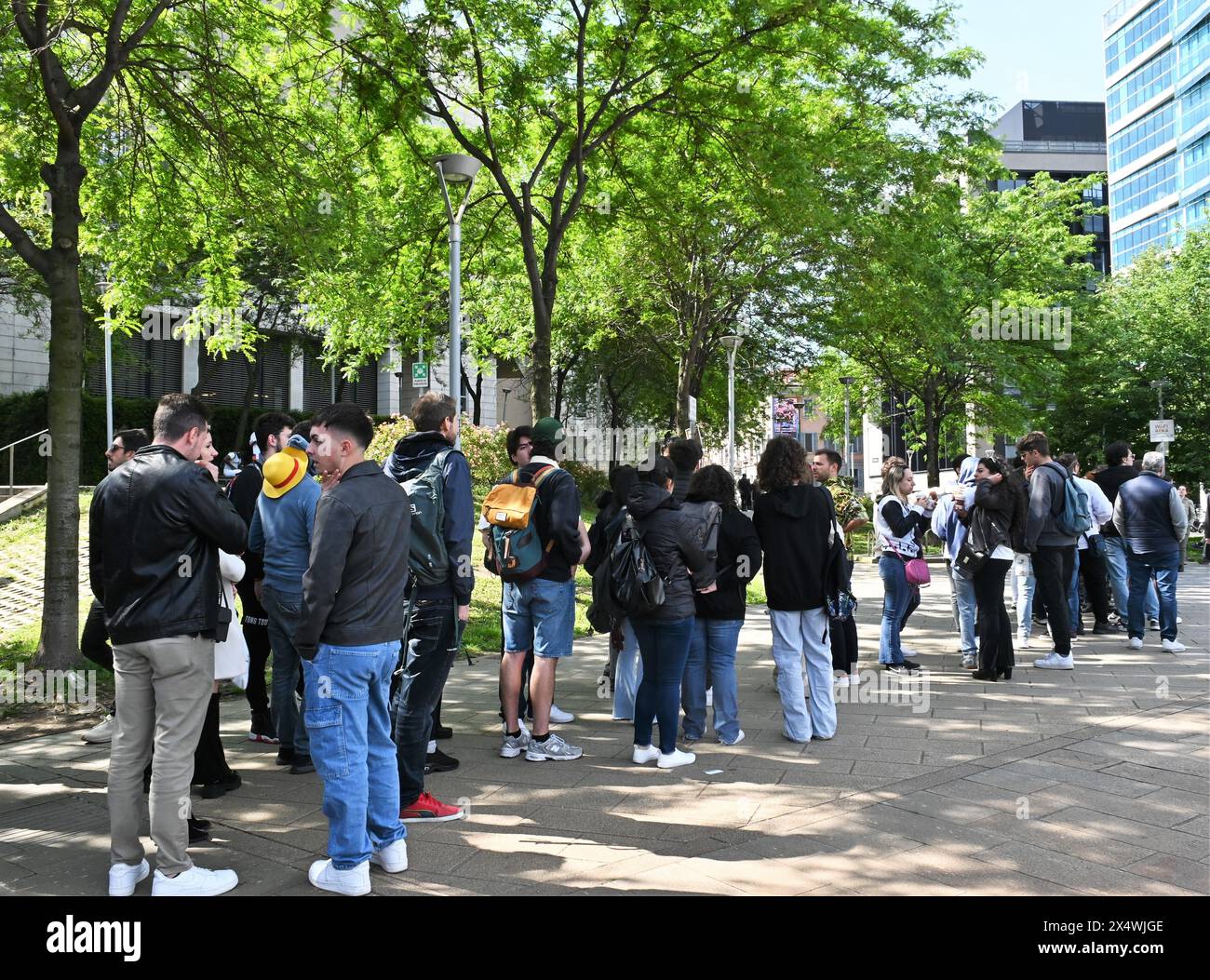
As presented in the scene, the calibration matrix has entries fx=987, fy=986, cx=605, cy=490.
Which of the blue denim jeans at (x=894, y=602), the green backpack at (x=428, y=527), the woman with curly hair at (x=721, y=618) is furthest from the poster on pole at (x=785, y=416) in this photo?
the green backpack at (x=428, y=527)

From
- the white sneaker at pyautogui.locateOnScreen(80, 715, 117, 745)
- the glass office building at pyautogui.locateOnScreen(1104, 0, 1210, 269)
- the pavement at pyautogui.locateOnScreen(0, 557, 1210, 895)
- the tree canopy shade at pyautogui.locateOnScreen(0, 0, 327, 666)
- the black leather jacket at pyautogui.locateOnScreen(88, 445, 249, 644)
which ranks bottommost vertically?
the pavement at pyautogui.locateOnScreen(0, 557, 1210, 895)

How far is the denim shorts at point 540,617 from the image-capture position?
6004 millimetres

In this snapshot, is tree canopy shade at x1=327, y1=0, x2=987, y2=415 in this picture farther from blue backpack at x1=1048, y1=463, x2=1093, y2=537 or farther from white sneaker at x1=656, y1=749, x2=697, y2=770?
white sneaker at x1=656, y1=749, x2=697, y2=770

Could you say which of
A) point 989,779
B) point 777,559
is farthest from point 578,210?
point 989,779

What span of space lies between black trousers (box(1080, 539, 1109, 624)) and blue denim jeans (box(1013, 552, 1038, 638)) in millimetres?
1283

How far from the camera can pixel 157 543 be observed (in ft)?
13.1

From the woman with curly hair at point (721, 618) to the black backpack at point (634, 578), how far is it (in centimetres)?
64

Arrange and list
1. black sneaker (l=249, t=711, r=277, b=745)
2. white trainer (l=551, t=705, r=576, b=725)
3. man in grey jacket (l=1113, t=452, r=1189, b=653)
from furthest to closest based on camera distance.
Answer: man in grey jacket (l=1113, t=452, r=1189, b=653), white trainer (l=551, t=705, r=576, b=725), black sneaker (l=249, t=711, r=277, b=745)

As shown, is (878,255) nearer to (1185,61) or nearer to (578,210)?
(578,210)

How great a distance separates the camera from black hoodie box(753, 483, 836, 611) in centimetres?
646

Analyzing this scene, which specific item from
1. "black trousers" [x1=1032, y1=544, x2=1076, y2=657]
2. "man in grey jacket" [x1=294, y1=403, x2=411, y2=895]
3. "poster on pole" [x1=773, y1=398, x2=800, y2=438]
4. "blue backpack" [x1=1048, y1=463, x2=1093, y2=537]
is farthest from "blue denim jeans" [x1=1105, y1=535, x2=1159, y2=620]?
"poster on pole" [x1=773, y1=398, x2=800, y2=438]

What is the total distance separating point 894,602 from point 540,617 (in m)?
4.09

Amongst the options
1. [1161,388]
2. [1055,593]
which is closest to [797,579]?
[1055,593]

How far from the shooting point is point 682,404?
2045cm
